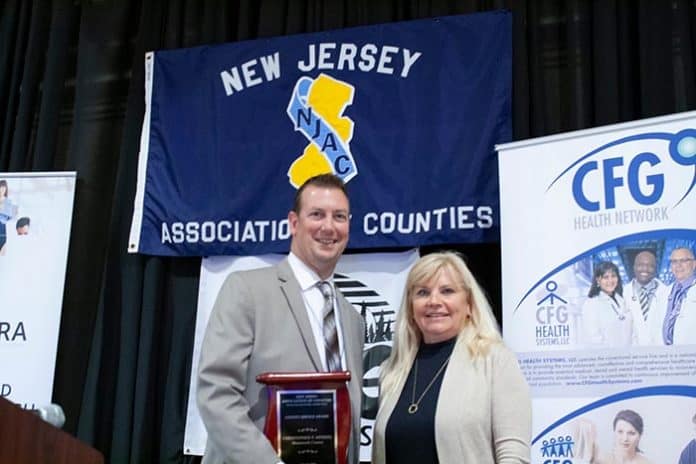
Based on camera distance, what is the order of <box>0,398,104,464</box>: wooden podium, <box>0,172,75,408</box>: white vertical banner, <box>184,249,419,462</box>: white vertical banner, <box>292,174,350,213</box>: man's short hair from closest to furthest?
<box>0,398,104,464</box>: wooden podium
<box>292,174,350,213</box>: man's short hair
<box>184,249,419,462</box>: white vertical banner
<box>0,172,75,408</box>: white vertical banner

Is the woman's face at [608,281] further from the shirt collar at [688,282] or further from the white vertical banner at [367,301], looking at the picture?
the white vertical banner at [367,301]

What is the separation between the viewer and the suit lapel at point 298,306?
2.26m

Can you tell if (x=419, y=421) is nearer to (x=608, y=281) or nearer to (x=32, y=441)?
(x=32, y=441)

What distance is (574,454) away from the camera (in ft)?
9.79

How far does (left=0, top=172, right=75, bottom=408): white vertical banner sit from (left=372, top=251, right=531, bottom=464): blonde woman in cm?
210

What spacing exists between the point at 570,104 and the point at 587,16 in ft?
1.31

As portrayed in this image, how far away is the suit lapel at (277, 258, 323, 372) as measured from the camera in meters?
2.26

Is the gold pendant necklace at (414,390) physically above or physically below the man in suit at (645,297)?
below

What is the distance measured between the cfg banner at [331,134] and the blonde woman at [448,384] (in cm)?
125

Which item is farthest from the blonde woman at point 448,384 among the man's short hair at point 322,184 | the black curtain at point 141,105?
the black curtain at point 141,105

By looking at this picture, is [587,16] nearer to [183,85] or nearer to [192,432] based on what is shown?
[183,85]

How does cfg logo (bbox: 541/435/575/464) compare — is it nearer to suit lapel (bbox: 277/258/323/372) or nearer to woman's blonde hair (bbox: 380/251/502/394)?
woman's blonde hair (bbox: 380/251/502/394)

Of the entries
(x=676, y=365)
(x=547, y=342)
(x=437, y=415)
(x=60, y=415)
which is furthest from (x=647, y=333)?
(x=60, y=415)

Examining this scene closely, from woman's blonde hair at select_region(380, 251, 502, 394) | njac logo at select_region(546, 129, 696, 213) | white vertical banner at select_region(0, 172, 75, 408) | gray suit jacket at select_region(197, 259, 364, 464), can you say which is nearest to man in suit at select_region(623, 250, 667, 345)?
njac logo at select_region(546, 129, 696, 213)
